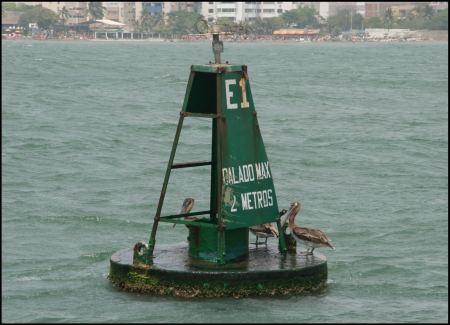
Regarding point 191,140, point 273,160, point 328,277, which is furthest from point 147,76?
point 328,277

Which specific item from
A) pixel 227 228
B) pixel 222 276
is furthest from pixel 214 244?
pixel 222 276

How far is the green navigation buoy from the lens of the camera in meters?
20.2

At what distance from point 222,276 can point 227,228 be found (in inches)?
29.0

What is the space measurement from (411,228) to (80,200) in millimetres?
6887

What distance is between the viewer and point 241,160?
20766 millimetres

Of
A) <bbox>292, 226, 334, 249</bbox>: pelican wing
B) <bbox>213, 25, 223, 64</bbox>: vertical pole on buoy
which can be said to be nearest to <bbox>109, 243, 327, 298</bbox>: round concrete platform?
<bbox>292, 226, 334, 249</bbox>: pelican wing

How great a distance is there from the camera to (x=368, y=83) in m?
96.3

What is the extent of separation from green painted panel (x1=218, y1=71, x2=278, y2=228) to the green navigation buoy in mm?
11

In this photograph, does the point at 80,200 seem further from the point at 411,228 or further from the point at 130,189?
the point at 411,228

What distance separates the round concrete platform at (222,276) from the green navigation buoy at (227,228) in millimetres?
12

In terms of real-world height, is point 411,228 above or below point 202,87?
below

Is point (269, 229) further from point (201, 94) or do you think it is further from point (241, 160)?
point (201, 94)

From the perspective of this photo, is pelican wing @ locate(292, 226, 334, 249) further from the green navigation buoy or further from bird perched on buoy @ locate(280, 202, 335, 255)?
the green navigation buoy

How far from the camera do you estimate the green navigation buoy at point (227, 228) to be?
2020 cm
